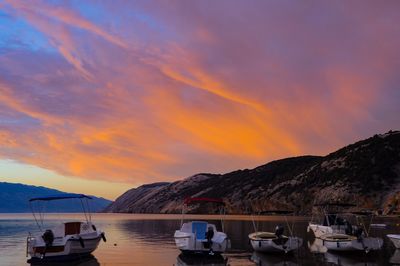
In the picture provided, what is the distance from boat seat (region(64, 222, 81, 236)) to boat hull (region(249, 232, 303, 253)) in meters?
14.6

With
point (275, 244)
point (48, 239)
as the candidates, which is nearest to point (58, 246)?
point (48, 239)

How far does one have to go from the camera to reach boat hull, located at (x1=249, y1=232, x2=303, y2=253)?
121 feet

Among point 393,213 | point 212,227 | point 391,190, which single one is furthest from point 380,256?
point 391,190

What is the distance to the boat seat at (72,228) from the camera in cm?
3866

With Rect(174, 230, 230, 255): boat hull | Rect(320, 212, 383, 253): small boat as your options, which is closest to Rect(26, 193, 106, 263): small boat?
Rect(174, 230, 230, 255): boat hull

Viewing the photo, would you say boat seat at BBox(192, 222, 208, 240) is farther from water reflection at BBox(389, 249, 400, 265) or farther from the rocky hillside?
the rocky hillside

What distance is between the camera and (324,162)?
617ft

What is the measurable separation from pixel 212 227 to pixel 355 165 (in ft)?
462

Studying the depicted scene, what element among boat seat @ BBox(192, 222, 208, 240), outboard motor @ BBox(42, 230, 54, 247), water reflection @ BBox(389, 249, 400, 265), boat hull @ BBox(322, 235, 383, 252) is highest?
boat seat @ BBox(192, 222, 208, 240)

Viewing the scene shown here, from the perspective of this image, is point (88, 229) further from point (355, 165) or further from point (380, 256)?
point (355, 165)

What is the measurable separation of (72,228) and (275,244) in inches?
657

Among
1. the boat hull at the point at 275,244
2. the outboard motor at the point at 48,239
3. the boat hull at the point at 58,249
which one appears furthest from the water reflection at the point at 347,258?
the outboard motor at the point at 48,239

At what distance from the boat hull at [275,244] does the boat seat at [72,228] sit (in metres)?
14.6

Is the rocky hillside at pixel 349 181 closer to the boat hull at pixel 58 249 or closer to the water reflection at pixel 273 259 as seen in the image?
the water reflection at pixel 273 259
